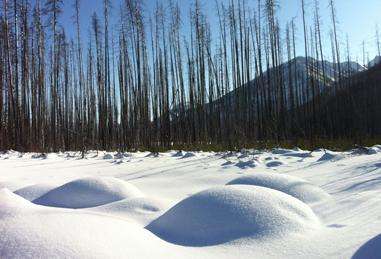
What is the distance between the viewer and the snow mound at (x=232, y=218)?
1973mm

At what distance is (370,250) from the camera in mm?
1665

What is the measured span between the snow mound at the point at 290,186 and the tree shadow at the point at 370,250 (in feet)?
3.96

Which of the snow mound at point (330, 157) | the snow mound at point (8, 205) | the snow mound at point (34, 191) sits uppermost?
the snow mound at point (8, 205)

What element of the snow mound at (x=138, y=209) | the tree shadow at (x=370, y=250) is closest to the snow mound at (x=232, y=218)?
the snow mound at (x=138, y=209)

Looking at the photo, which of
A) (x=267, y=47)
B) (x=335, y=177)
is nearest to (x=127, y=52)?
(x=267, y=47)

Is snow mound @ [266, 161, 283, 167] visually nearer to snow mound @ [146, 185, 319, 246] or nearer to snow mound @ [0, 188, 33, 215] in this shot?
snow mound @ [146, 185, 319, 246]

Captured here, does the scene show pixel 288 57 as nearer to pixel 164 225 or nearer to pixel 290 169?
pixel 290 169

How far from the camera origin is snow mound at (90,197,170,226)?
8.37 feet

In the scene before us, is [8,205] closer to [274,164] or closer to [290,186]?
[290,186]

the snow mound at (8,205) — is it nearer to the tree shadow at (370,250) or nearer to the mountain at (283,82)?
Answer: the tree shadow at (370,250)

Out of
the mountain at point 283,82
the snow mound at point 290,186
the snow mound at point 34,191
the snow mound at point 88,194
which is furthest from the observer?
the mountain at point 283,82

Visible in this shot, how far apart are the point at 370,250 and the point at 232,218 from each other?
687mm

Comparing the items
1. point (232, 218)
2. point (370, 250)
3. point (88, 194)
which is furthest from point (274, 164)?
point (370, 250)

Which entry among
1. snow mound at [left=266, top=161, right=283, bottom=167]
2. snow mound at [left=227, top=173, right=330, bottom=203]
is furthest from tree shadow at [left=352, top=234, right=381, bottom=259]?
snow mound at [left=266, top=161, right=283, bottom=167]
